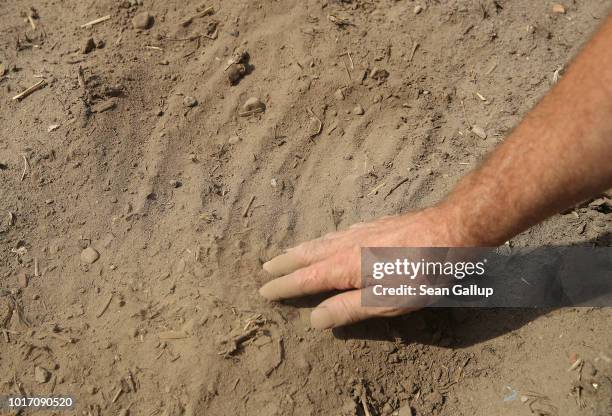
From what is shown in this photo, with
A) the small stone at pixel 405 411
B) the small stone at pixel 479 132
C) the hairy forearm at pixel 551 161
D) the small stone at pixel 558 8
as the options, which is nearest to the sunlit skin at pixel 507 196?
the hairy forearm at pixel 551 161

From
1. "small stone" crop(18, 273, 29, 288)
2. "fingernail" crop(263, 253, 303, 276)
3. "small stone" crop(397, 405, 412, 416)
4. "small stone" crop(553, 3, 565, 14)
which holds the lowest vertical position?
"small stone" crop(397, 405, 412, 416)

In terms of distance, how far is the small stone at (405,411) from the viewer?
2398mm

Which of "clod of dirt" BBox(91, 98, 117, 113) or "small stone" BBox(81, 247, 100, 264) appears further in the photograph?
"clod of dirt" BBox(91, 98, 117, 113)

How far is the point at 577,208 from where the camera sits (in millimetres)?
2867

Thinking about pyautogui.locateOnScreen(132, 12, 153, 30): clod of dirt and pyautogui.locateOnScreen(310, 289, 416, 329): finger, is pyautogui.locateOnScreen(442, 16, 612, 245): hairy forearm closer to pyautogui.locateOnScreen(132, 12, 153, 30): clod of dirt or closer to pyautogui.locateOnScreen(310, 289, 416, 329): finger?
pyautogui.locateOnScreen(310, 289, 416, 329): finger

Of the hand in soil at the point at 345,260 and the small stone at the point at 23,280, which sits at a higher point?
the small stone at the point at 23,280

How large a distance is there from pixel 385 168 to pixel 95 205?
4.59 ft

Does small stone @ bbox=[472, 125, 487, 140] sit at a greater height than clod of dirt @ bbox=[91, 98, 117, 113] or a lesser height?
lesser

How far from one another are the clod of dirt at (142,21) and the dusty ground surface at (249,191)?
3 centimetres

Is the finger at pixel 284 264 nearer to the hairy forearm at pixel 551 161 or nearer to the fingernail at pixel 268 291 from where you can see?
the fingernail at pixel 268 291

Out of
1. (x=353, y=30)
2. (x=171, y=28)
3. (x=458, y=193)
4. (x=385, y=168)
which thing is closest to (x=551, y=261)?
(x=458, y=193)

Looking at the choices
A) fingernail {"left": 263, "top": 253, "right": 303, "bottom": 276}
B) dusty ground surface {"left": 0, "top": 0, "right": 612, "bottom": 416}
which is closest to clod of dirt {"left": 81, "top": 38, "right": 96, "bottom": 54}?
dusty ground surface {"left": 0, "top": 0, "right": 612, "bottom": 416}

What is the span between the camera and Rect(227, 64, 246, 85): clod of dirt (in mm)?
3127

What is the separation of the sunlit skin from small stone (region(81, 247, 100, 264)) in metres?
0.77
